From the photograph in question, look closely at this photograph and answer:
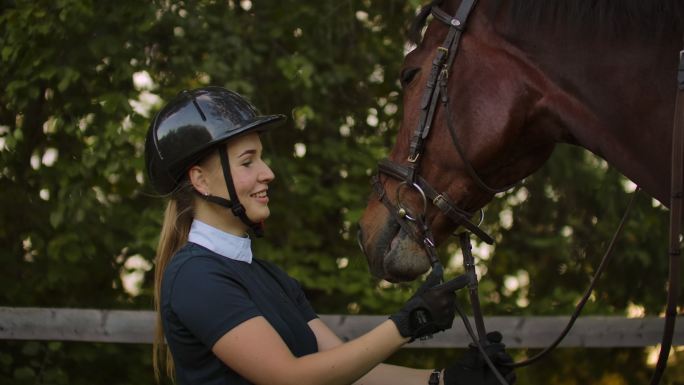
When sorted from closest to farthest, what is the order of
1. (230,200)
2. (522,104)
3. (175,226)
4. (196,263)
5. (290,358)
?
(290,358) < (196,263) < (230,200) < (175,226) < (522,104)

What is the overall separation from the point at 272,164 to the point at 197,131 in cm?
248

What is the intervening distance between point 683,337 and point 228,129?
292cm

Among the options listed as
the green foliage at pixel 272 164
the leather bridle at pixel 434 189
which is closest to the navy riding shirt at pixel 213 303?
the leather bridle at pixel 434 189

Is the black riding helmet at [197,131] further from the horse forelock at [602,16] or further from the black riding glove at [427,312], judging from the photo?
the horse forelock at [602,16]

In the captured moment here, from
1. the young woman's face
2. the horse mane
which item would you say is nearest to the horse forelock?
the horse mane

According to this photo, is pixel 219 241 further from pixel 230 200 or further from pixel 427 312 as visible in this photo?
pixel 427 312

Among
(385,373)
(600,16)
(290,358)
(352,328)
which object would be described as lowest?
(352,328)

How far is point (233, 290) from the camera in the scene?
1.97 m

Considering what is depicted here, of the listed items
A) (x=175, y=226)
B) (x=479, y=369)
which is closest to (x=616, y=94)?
(x=479, y=369)

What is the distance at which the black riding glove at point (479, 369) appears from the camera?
2.18 meters

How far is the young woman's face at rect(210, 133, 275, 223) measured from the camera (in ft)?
7.02

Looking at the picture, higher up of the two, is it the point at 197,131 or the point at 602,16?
the point at 602,16

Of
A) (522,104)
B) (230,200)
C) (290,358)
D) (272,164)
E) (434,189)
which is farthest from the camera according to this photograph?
(272,164)

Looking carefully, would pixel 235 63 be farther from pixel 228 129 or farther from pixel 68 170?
pixel 228 129
